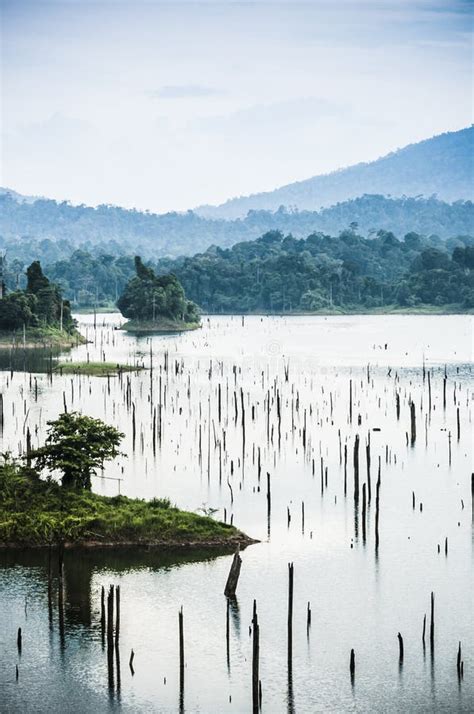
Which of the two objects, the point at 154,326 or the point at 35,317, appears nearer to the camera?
the point at 35,317

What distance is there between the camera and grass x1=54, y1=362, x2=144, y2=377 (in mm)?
110294

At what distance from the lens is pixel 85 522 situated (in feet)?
155

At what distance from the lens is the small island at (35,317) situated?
138 m

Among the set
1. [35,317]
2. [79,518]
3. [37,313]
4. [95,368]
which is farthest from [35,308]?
[79,518]

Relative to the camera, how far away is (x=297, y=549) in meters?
48.6

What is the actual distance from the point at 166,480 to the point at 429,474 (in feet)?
48.5

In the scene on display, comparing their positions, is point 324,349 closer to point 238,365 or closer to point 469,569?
point 238,365

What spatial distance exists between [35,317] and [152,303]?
142ft

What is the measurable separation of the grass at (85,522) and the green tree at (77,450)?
1.20 metres

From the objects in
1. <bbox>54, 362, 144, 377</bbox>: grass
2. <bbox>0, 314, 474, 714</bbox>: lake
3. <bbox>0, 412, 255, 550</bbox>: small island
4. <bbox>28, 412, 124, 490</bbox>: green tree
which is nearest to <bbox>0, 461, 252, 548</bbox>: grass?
<bbox>0, 412, 255, 550</bbox>: small island

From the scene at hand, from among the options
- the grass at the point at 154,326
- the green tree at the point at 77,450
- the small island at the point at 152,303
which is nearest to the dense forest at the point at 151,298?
the small island at the point at 152,303

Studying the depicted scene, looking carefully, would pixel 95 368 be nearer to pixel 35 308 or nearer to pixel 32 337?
pixel 32 337

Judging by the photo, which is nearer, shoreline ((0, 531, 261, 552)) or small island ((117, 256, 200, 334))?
shoreline ((0, 531, 261, 552))

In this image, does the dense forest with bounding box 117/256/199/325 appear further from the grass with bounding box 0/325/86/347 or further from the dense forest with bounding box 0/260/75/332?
the grass with bounding box 0/325/86/347
